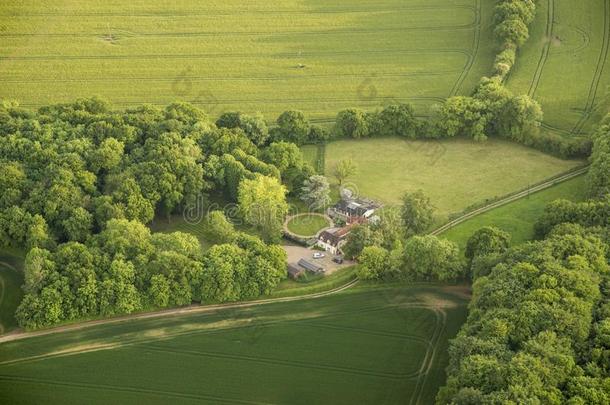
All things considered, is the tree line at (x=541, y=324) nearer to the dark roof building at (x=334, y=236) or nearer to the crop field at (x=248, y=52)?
the dark roof building at (x=334, y=236)

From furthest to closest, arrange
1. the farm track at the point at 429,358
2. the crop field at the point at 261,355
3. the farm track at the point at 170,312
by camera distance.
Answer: the farm track at the point at 170,312, the crop field at the point at 261,355, the farm track at the point at 429,358

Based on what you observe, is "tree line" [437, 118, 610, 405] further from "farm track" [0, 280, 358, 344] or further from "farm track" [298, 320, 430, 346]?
"farm track" [0, 280, 358, 344]

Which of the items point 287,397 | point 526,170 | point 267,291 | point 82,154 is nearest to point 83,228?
point 82,154

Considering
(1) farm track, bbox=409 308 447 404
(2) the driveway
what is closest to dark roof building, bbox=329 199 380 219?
(2) the driveway

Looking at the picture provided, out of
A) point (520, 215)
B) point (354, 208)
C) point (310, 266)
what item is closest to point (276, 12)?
point (354, 208)

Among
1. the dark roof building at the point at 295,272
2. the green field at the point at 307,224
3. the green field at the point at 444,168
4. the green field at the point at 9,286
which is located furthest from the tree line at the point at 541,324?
the green field at the point at 9,286

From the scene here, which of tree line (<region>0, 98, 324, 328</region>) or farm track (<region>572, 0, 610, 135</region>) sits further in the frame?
farm track (<region>572, 0, 610, 135</region>)

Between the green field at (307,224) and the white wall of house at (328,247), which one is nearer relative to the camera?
the white wall of house at (328,247)
